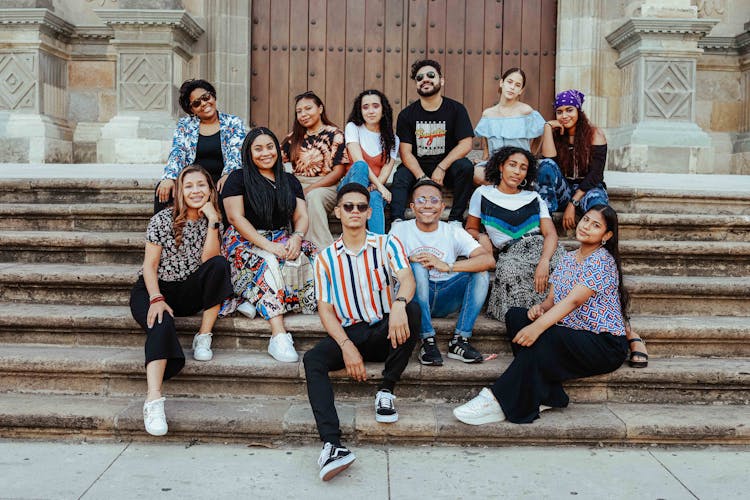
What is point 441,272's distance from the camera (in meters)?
4.00

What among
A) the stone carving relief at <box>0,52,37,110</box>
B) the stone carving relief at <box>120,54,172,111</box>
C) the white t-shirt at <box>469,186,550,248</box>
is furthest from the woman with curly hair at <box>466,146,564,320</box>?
the stone carving relief at <box>0,52,37,110</box>

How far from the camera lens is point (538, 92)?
26.5 feet

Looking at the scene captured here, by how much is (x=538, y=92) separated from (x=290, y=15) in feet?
9.50

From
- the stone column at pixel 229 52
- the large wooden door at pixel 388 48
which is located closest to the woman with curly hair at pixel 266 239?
the stone column at pixel 229 52

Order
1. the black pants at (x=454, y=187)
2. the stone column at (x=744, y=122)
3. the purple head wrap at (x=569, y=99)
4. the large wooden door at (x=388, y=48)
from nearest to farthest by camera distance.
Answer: the black pants at (x=454, y=187) → the purple head wrap at (x=569, y=99) → the stone column at (x=744, y=122) → the large wooden door at (x=388, y=48)

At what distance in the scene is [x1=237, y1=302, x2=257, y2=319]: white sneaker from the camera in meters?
3.96

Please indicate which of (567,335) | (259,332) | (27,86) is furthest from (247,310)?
(27,86)

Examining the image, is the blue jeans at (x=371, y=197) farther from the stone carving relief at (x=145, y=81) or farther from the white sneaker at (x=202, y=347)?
the stone carving relief at (x=145, y=81)

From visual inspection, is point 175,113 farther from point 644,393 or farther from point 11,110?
point 644,393

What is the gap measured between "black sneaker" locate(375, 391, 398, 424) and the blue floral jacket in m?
1.99

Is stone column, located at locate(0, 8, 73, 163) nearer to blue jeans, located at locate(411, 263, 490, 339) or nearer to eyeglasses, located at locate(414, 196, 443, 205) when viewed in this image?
eyeglasses, located at locate(414, 196, 443, 205)

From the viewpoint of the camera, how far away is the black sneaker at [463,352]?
370 centimetres

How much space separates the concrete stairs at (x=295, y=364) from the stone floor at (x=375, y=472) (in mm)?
96

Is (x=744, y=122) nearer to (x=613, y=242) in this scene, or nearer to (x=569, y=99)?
(x=569, y=99)
